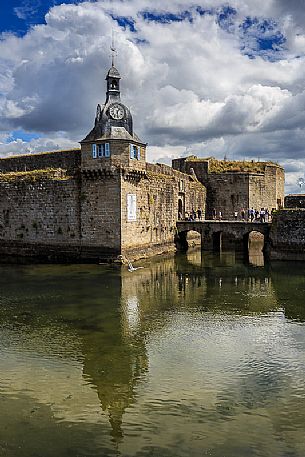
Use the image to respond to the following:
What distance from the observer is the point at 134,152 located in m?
24.5

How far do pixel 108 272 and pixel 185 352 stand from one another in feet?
36.4

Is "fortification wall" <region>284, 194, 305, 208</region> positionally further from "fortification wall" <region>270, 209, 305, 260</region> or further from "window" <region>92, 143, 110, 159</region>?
"window" <region>92, 143, 110, 159</region>

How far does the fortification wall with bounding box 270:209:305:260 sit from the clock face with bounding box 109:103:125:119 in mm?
10263

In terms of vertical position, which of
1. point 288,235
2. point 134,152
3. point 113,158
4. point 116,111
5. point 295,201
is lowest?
point 288,235

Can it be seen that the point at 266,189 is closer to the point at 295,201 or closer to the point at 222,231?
the point at 295,201

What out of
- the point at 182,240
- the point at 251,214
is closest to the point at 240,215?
the point at 251,214

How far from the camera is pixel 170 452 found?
21.9ft

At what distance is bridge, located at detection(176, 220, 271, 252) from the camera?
28712mm

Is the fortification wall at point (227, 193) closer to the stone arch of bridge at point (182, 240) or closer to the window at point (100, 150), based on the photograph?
the stone arch of bridge at point (182, 240)

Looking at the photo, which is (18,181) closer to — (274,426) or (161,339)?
(161,339)

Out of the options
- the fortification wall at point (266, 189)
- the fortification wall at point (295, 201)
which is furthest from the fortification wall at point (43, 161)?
the fortification wall at point (295, 201)

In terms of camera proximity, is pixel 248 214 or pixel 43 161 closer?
pixel 43 161

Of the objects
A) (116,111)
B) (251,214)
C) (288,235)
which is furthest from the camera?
(251,214)

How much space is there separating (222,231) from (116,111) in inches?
405
